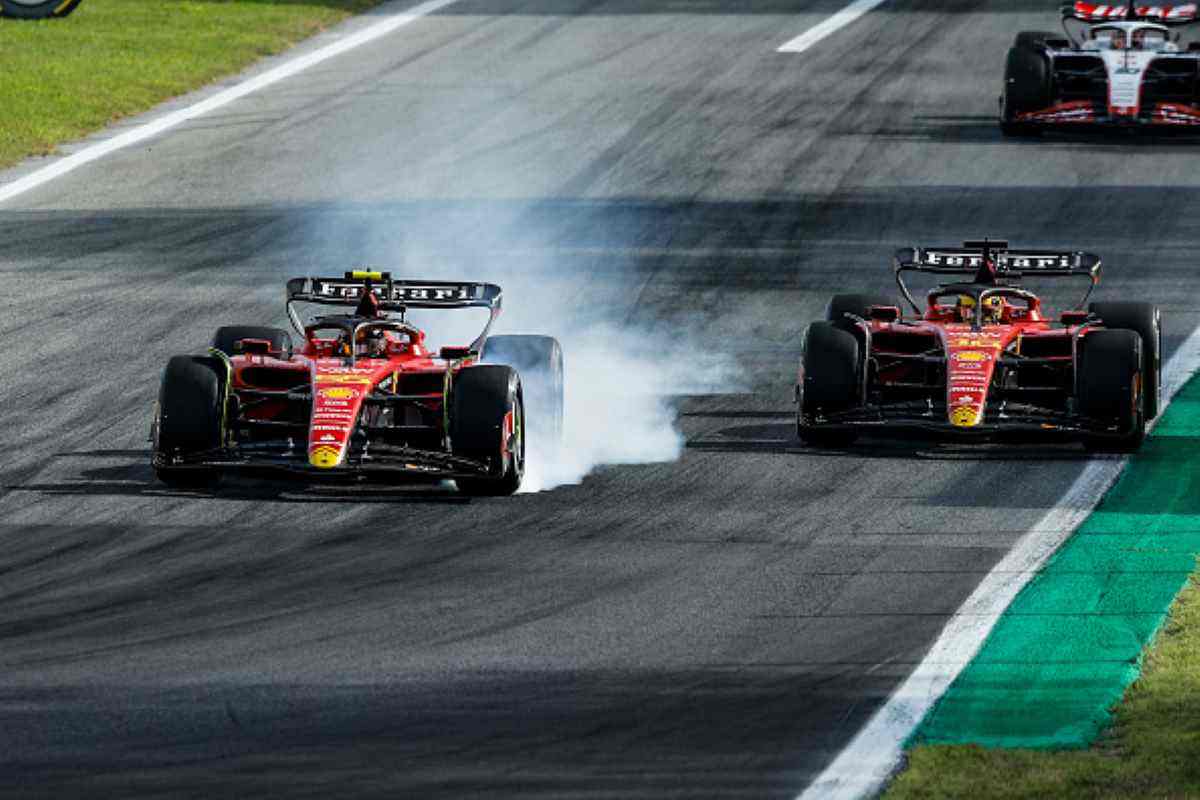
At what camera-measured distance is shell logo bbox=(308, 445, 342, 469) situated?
57.9ft

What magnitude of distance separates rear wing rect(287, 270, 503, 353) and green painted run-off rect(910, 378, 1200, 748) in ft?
14.9

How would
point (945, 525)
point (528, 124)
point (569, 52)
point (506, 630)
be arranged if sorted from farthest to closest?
point (569, 52), point (528, 124), point (945, 525), point (506, 630)

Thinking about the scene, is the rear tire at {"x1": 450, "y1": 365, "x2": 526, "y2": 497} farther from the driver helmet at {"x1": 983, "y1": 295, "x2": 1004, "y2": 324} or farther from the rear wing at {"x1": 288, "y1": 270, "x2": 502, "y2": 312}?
the driver helmet at {"x1": 983, "y1": 295, "x2": 1004, "y2": 324}

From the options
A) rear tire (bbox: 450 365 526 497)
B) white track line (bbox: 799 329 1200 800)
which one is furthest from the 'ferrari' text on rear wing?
rear tire (bbox: 450 365 526 497)

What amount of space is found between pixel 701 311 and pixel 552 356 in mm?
6704

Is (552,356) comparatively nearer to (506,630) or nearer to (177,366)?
(177,366)

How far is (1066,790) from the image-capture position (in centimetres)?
1152

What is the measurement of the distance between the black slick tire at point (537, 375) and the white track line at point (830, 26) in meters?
22.2

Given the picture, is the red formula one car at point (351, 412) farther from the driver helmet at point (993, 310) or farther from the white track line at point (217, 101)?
the white track line at point (217, 101)

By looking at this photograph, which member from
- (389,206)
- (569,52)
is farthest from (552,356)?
(569,52)

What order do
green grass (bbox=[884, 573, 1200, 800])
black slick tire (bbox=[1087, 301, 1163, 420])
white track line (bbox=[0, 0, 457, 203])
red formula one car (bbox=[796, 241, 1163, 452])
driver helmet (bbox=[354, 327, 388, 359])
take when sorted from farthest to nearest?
1. white track line (bbox=[0, 0, 457, 203])
2. black slick tire (bbox=[1087, 301, 1163, 420])
3. red formula one car (bbox=[796, 241, 1163, 452])
4. driver helmet (bbox=[354, 327, 388, 359])
5. green grass (bbox=[884, 573, 1200, 800])

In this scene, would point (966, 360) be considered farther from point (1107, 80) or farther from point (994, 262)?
point (1107, 80)

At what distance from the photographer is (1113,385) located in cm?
1927

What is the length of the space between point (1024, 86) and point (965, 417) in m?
16.0
